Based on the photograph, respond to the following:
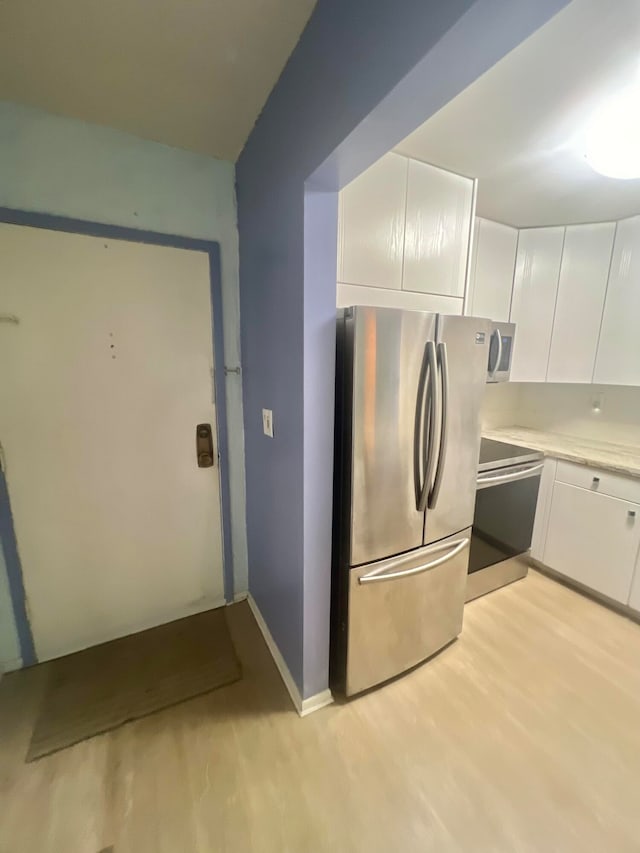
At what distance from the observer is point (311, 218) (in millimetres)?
1187

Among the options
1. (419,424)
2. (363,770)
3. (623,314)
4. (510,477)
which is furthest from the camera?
(623,314)

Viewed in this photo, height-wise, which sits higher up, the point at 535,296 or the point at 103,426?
the point at 535,296

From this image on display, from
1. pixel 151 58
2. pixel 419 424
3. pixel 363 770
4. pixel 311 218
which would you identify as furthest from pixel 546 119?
pixel 363 770

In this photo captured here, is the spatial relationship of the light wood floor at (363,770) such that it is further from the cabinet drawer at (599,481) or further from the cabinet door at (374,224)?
the cabinet door at (374,224)

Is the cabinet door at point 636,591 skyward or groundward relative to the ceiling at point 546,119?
groundward

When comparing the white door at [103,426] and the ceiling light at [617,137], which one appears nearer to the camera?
the ceiling light at [617,137]

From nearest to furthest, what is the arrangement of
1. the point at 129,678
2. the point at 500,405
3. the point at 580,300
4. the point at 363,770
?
1. the point at 363,770
2. the point at 129,678
3. the point at 580,300
4. the point at 500,405

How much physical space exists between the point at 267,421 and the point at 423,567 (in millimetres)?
983

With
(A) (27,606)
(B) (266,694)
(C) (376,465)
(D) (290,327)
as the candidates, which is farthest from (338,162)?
(A) (27,606)

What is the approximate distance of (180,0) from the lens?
3.17 ft

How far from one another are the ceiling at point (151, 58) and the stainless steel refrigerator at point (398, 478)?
0.88m

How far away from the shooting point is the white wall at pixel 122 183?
1416 millimetres

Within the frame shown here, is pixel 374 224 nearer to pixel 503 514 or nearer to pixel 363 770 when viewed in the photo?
pixel 503 514

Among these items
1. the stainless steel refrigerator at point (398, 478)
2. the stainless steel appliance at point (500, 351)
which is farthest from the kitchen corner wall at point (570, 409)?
the stainless steel refrigerator at point (398, 478)
